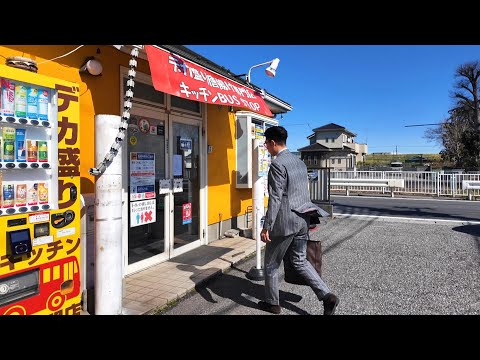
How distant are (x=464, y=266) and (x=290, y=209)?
3471 mm

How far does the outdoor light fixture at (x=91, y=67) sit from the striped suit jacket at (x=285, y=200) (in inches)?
88.4

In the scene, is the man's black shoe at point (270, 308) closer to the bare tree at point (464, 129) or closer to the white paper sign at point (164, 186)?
the white paper sign at point (164, 186)

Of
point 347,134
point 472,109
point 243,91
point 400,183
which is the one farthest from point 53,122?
point 347,134

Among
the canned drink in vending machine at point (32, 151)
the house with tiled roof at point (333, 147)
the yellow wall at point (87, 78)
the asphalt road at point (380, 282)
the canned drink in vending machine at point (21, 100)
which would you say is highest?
the house with tiled roof at point (333, 147)

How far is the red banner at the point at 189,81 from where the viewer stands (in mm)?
3580

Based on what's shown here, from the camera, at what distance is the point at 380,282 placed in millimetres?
4211

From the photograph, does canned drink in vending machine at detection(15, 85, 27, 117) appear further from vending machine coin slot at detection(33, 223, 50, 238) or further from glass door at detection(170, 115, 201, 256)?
glass door at detection(170, 115, 201, 256)

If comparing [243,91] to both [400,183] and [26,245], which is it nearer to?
[26,245]

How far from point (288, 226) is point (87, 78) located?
2.75m

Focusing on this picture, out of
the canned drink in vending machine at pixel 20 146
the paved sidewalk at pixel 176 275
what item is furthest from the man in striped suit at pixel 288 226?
the canned drink in vending machine at pixel 20 146

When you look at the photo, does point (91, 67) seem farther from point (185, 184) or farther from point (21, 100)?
point (185, 184)

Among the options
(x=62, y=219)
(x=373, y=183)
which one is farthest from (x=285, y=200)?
(x=373, y=183)

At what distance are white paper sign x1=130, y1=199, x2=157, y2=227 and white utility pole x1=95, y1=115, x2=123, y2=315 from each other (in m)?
1.32

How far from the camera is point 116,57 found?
395 centimetres
